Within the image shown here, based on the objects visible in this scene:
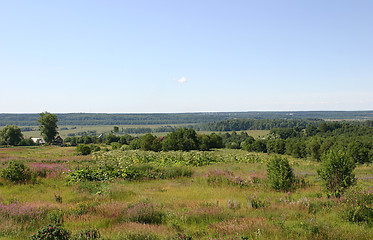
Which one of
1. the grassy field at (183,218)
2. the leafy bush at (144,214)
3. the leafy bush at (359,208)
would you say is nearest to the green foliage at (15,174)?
the grassy field at (183,218)

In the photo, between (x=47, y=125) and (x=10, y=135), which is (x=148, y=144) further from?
(x=10, y=135)

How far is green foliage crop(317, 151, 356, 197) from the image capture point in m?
10.8

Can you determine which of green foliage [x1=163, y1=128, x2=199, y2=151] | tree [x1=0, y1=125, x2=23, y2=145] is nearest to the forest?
green foliage [x1=163, y1=128, x2=199, y2=151]

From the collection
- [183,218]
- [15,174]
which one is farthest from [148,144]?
[183,218]

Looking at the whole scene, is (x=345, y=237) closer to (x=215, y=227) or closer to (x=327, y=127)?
(x=215, y=227)

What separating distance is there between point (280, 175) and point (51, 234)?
10695mm

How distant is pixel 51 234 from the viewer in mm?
5598

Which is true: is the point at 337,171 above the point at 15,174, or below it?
above

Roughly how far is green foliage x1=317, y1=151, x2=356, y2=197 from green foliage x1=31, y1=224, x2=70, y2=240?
408 inches

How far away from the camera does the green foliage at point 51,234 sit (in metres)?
5.54

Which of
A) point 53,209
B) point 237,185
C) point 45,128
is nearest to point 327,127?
point 45,128

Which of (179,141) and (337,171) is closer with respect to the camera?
(337,171)

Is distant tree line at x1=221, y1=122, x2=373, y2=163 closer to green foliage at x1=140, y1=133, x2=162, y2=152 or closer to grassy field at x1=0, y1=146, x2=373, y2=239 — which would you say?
grassy field at x1=0, y1=146, x2=373, y2=239

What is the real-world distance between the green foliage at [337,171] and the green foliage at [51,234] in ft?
34.0
